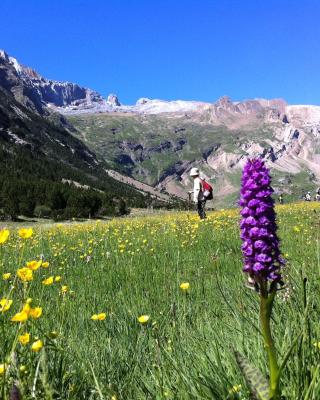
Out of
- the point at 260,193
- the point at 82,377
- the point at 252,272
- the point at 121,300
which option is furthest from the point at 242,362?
the point at 121,300

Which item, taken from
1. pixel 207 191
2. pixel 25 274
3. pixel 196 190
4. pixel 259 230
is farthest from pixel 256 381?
pixel 196 190

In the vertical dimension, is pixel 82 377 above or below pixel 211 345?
below

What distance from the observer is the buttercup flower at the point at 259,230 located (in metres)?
1.73

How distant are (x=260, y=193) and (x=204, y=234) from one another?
404 inches

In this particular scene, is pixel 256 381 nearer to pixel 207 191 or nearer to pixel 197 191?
pixel 207 191

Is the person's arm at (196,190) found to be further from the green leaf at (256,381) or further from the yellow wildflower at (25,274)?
the green leaf at (256,381)

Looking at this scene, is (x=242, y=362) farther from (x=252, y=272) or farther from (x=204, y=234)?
(x=204, y=234)

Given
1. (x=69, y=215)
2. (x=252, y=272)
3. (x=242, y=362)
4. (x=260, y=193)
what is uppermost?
(x=260, y=193)

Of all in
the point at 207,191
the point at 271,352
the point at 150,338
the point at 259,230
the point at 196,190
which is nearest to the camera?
→ the point at 271,352

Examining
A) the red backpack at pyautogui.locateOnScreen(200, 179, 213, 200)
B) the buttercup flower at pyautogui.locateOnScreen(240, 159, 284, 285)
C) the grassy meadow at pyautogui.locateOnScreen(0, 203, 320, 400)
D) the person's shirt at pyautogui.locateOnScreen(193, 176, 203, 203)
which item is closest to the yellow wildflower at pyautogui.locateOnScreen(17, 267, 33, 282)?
the grassy meadow at pyautogui.locateOnScreen(0, 203, 320, 400)

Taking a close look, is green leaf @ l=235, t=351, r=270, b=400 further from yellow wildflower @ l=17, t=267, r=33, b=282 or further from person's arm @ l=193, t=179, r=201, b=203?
person's arm @ l=193, t=179, r=201, b=203

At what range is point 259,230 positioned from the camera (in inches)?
70.2

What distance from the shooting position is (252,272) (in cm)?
175

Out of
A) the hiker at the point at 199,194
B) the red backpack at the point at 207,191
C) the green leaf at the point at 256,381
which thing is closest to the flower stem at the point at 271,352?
the green leaf at the point at 256,381
